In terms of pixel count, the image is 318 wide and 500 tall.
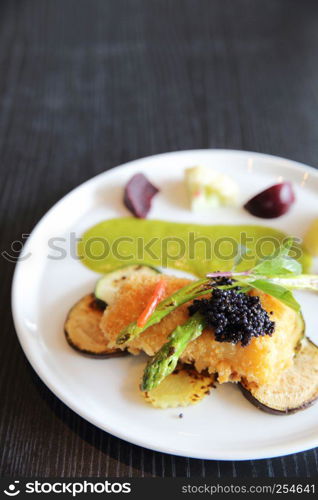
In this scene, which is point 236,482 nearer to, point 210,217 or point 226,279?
point 226,279

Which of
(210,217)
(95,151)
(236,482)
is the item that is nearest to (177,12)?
(95,151)

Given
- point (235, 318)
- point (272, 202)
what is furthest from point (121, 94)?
point (235, 318)

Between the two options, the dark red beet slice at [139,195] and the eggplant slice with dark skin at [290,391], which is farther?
the dark red beet slice at [139,195]

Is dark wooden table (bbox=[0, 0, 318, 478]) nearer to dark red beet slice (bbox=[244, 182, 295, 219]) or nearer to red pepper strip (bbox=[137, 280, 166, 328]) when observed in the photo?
red pepper strip (bbox=[137, 280, 166, 328])

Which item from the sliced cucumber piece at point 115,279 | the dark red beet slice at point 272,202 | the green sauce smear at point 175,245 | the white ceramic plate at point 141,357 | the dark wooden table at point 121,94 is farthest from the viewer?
the dark wooden table at point 121,94

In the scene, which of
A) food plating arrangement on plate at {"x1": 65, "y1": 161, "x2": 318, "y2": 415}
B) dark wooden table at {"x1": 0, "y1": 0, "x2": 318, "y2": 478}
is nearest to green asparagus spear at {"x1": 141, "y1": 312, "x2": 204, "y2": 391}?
food plating arrangement on plate at {"x1": 65, "y1": 161, "x2": 318, "y2": 415}

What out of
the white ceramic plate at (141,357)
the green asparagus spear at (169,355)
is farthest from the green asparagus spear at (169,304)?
the white ceramic plate at (141,357)

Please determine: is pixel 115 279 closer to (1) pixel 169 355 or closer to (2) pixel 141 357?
(2) pixel 141 357

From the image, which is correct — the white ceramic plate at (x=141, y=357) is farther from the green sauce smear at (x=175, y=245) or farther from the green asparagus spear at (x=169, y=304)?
the green asparagus spear at (x=169, y=304)
